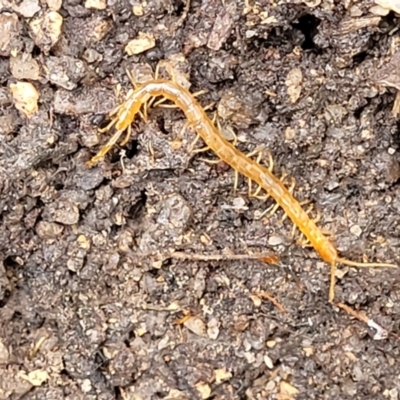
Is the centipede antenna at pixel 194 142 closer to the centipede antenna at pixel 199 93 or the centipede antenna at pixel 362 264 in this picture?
the centipede antenna at pixel 199 93

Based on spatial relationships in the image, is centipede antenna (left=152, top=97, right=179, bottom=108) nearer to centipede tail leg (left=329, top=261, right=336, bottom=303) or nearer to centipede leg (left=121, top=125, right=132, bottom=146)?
centipede leg (left=121, top=125, right=132, bottom=146)

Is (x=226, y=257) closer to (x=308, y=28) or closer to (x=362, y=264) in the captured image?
(x=362, y=264)

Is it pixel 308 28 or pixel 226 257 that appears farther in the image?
pixel 226 257

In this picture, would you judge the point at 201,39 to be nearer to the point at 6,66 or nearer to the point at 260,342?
the point at 6,66

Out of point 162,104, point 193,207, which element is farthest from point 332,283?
point 162,104

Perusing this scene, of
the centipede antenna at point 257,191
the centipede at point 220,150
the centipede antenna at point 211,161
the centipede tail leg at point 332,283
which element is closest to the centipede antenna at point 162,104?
the centipede at point 220,150

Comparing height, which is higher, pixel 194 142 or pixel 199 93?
pixel 199 93
